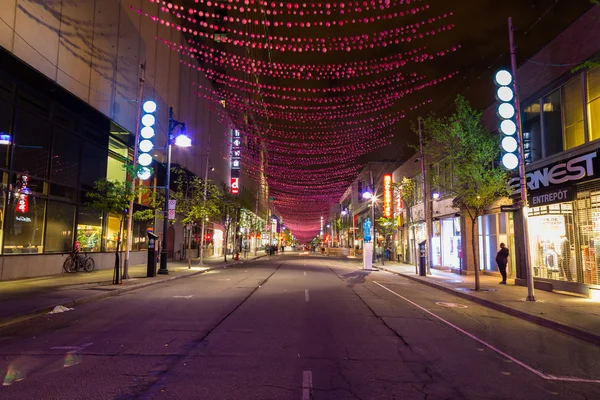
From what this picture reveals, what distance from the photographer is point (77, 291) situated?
47.0ft

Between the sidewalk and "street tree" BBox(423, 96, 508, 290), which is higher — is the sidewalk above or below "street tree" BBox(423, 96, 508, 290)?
below

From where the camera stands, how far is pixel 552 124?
55.8 ft

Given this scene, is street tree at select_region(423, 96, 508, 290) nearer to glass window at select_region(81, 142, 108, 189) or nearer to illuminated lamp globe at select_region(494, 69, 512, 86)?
illuminated lamp globe at select_region(494, 69, 512, 86)

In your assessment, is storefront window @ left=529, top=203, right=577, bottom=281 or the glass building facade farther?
the glass building facade

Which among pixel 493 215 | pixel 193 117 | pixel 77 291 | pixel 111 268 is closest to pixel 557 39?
pixel 493 215

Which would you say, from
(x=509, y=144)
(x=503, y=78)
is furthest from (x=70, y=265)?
(x=503, y=78)

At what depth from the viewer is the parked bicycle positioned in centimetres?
2100

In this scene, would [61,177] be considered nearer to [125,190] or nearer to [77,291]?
[125,190]

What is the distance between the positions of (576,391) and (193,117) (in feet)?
127

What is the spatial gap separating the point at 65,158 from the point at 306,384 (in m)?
19.9

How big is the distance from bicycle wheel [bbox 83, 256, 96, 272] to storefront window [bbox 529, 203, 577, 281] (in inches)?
811

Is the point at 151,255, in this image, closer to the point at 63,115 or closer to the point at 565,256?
the point at 63,115

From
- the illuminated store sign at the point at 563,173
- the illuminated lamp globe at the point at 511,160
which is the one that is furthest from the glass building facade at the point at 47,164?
the illuminated store sign at the point at 563,173

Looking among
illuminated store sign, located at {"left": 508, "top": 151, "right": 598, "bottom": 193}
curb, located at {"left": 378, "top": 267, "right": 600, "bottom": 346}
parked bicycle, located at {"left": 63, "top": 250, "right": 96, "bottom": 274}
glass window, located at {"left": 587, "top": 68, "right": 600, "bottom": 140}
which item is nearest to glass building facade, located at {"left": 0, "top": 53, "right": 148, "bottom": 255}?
parked bicycle, located at {"left": 63, "top": 250, "right": 96, "bottom": 274}
